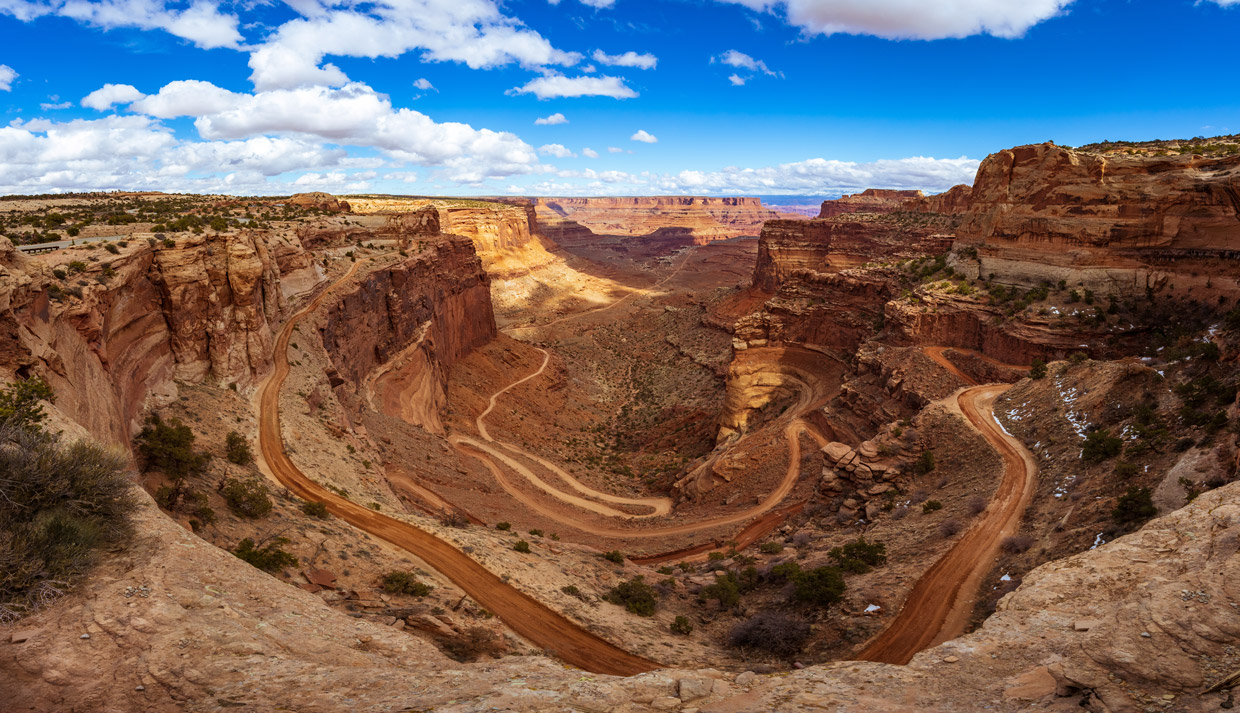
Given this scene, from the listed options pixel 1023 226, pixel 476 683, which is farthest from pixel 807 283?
pixel 476 683

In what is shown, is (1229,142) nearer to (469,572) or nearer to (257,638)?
(469,572)

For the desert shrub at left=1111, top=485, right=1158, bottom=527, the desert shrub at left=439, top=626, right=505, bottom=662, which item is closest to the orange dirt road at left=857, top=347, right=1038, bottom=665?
the desert shrub at left=1111, top=485, right=1158, bottom=527

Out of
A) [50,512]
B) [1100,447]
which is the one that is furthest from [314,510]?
[1100,447]

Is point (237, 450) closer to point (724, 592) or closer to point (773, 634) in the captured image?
point (724, 592)

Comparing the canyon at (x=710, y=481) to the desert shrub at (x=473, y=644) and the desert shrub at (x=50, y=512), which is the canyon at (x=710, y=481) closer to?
the desert shrub at (x=473, y=644)

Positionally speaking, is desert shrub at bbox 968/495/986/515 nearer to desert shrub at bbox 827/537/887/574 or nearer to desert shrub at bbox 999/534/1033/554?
desert shrub at bbox 999/534/1033/554
